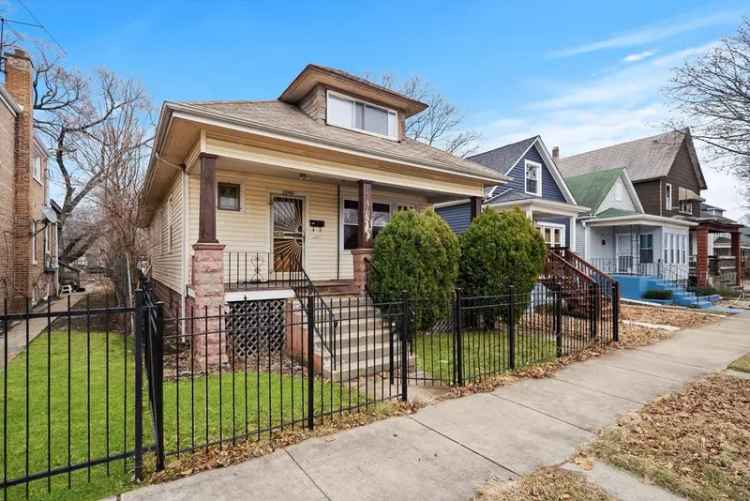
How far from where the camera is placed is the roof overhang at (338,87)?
9.99 m

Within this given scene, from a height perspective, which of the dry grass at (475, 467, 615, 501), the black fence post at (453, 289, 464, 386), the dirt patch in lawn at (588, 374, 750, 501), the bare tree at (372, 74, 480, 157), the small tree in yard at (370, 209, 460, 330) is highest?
the bare tree at (372, 74, 480, 157)

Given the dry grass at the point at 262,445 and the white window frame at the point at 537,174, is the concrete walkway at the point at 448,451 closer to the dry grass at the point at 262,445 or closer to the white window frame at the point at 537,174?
the dry grass at the point at 262,445

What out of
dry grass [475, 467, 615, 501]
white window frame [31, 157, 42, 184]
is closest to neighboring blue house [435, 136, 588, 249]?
dry grass [475, 467, 615, 501]

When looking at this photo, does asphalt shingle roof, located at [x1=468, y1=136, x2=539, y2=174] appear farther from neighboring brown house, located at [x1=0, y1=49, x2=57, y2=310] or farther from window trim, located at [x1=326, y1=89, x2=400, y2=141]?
neighboring brown house, located at [x1=0, y1=49, x2=57, y2=310]

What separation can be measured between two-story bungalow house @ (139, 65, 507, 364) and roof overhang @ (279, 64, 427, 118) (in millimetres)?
33

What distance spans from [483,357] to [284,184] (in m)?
6.34

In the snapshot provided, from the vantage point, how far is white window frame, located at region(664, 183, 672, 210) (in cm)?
2355

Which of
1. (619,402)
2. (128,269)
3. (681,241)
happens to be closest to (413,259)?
(619,402)

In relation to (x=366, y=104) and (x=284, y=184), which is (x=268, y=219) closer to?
(x=284, y=184)

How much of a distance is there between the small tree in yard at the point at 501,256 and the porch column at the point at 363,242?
7.88 ft

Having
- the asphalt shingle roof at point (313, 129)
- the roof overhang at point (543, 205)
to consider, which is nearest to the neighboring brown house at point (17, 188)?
the asphalt shingle roof at point (313, 129)

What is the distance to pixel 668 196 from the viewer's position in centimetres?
2386

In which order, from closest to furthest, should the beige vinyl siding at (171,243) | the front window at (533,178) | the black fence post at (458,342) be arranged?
the black fence post at (458,342)
the beige vinyl siding at (171,243)
the front window at (533,178)

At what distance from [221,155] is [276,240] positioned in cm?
301
